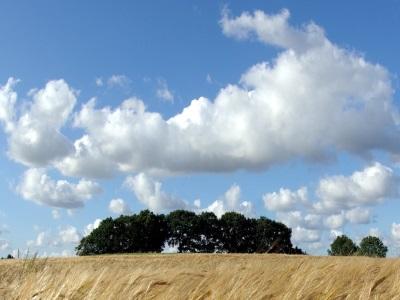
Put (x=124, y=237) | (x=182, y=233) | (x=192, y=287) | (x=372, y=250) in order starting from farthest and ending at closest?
(x=182, y=233)
(x=124, y=237)
(x=372, y=250)
(x=192, y=287)

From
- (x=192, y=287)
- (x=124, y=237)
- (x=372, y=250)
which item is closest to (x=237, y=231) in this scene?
(x=124, y=237)

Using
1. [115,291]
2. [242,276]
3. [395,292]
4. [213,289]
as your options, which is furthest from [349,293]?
[115,291]

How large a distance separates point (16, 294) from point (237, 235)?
8447cm

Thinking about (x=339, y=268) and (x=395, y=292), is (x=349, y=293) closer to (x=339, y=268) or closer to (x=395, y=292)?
(x=395, y=292)

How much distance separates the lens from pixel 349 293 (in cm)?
A: 500

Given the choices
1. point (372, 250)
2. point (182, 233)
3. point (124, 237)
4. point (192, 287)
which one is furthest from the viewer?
point (182, 233)

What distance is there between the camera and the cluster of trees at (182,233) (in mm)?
80688

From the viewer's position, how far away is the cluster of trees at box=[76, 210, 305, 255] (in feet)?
265

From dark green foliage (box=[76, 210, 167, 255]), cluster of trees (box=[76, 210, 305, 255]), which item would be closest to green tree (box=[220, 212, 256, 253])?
cluster of trees (box=[76, 210, 305, 255])

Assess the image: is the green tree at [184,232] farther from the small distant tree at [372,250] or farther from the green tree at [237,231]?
the small distant tree at [372,250]

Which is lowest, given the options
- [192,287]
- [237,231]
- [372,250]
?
[192,287]

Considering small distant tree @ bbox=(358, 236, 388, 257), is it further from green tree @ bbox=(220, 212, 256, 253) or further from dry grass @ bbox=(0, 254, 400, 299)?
green tree @ bbox=(220, 212, 256, 253)

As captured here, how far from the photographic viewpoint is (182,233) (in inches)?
3423

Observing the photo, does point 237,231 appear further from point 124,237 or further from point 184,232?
point 124,237
